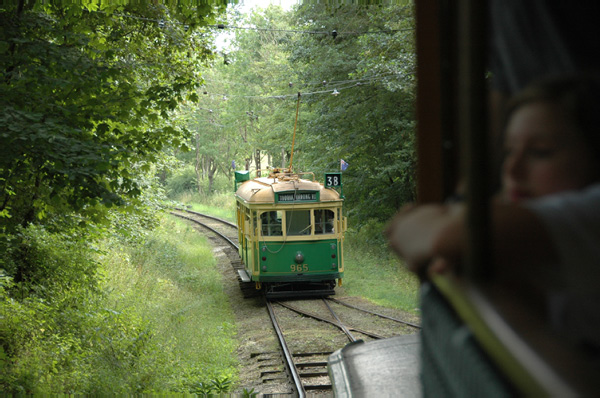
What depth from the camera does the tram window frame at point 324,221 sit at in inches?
554

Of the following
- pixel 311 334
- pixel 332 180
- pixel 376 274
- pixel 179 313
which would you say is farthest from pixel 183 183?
pixel 311 334

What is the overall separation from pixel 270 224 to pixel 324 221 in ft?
4.31

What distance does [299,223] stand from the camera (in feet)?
46.2

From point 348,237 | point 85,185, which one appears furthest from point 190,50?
point 348,237

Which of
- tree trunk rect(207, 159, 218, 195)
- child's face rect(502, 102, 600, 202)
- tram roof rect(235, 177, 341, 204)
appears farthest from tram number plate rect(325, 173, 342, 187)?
tree trunk rect(207, 159, 218, 195)

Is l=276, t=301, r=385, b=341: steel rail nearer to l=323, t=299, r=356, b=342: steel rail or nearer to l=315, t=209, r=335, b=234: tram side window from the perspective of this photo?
l=323, t=299, r=356, b=342: steel rail

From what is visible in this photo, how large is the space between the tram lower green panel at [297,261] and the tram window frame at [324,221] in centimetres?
24

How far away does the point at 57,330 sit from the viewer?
829cm

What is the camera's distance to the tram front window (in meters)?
14.0

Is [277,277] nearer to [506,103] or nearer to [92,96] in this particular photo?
[92,96]

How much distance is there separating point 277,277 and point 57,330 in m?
6.43

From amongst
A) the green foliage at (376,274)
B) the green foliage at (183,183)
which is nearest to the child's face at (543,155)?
the green foliage at (376,274)

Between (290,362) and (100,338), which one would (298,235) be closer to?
(290,362)

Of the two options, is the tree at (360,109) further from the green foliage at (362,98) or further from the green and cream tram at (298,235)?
the green and cream tram at (298,235)
